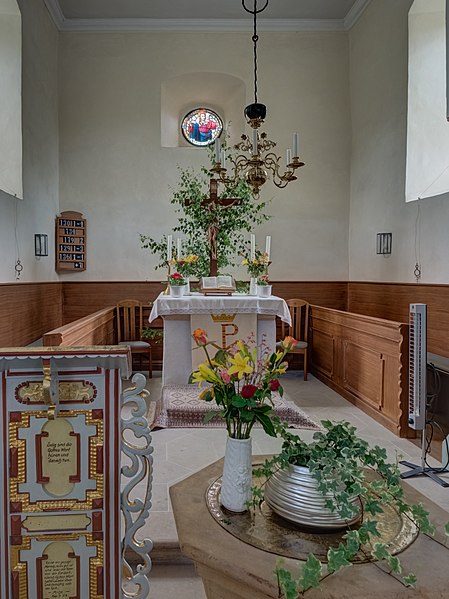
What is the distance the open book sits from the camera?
5.31 metres

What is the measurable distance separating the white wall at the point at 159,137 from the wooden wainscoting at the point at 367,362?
1.59m

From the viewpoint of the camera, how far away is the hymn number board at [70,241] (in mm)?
7061

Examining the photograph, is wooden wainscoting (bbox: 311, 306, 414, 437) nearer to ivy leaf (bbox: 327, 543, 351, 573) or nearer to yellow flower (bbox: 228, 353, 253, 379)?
yellow flower (bbox: 228, 353, 253, 379)

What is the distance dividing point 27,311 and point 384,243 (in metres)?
4.50

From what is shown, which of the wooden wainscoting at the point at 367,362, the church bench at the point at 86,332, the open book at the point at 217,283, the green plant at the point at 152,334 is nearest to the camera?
the church bench at the point at 86,332

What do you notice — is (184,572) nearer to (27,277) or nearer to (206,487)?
(206,487)

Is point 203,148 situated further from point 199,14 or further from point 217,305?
point 217,305

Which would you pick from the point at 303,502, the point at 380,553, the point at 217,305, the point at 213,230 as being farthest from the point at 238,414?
the point at 213,230

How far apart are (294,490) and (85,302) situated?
20.5ft

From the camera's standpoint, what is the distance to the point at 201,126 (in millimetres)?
7957

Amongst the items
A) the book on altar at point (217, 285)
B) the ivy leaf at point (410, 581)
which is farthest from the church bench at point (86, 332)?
the ivy leaf at point (410, 581)

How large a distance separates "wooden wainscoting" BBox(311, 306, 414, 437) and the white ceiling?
443 cm

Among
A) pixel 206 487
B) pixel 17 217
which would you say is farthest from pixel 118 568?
pixel 17 217

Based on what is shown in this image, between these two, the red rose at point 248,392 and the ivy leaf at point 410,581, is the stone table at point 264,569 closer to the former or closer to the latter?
the ivy leaf at point 410,581
